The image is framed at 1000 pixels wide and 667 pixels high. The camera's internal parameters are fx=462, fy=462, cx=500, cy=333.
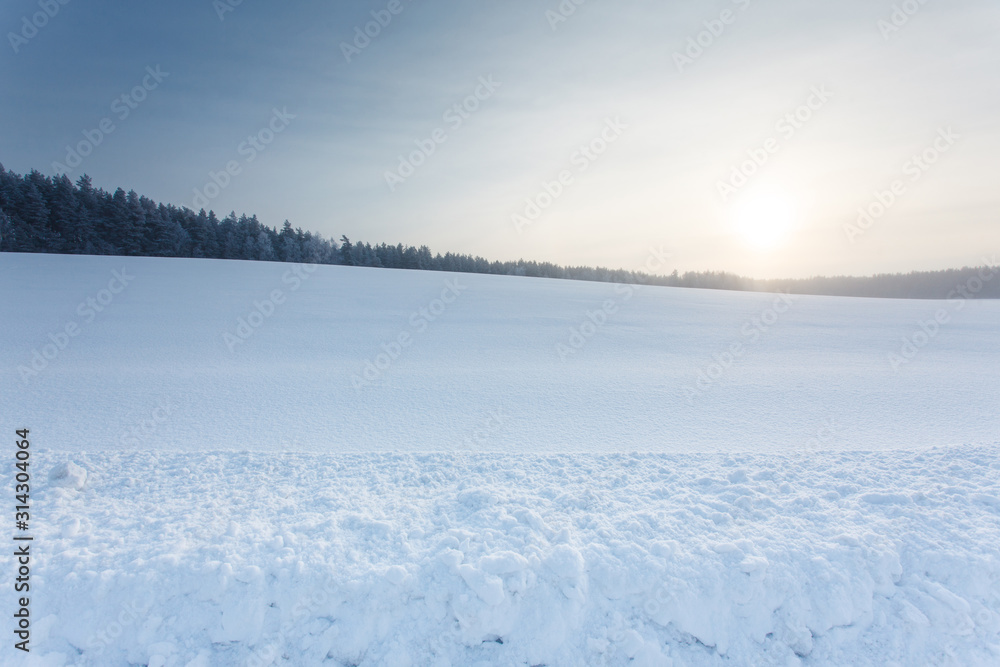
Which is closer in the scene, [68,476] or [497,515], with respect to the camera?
[497,515]

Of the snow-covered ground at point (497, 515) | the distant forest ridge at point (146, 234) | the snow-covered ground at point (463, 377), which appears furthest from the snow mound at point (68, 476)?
the distant forest ridge at point (146, 234)

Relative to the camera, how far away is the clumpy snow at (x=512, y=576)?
2598 mm

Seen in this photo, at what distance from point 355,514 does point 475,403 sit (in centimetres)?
286

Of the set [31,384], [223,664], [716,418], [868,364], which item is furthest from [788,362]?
[31,384]

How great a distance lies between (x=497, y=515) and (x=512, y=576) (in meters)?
0.54

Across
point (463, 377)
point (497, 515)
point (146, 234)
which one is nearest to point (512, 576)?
point (497, 515)

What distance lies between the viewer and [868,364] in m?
8.98

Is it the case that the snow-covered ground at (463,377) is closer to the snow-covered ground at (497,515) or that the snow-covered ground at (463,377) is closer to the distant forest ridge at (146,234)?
the snow-covered ground at (497,515)

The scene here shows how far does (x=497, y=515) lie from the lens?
10.8ft

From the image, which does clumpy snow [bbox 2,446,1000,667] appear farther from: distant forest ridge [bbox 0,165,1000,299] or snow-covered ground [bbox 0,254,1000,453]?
distant forest ridge [bbox 0,165,1000,299]

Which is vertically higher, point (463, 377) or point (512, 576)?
point (463, 377)

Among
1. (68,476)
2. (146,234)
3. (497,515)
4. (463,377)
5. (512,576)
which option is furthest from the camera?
(146,234)

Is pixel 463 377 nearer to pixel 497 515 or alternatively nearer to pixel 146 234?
pixel 497 515

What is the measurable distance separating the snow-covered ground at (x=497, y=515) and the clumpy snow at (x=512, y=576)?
0.01 metres
